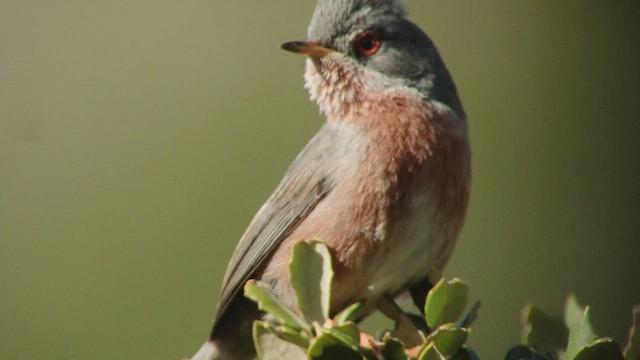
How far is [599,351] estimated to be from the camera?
261 centimetres

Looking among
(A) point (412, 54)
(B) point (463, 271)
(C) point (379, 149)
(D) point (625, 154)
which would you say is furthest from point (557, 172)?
(C) point (379, 149)

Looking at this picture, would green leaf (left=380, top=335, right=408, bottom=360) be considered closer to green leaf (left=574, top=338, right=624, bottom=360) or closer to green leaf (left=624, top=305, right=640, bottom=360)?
green leaf (left=574, top=338, right=624, bottom=360)

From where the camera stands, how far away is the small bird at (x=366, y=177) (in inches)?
152

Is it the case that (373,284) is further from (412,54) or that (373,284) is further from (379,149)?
(412,54)

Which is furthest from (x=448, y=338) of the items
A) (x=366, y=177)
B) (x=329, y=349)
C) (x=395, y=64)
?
(x=395, y=64)

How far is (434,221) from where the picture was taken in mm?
3896

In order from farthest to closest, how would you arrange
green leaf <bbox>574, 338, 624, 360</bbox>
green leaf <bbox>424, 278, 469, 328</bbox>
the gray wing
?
1. the gray wing
2. green leaf <bbox>424, 278, 469, 328</bbox>
3. green leaf <bbox>574, 338, 624, 360</bbox>

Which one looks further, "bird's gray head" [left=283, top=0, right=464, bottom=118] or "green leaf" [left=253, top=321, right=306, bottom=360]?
"bird's gray head" [left=283, top=0, right=464, bottom=118]

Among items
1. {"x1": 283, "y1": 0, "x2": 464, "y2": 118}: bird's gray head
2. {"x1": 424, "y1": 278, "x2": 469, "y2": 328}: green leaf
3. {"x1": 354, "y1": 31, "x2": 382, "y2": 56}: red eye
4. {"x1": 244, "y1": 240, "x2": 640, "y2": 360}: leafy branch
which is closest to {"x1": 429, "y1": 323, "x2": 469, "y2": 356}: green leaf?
{"x1": 244, "y1": 240, "x2": 640, "y2": 360}: leafy branch

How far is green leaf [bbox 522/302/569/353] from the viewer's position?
9.89 feet

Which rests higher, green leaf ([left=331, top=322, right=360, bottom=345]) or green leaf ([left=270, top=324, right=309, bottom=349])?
green leaf ([left=331, top=322, right=360, bottom=345])

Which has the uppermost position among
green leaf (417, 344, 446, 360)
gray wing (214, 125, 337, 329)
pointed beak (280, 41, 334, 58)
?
pointed beak (280, 41, 334, 58)

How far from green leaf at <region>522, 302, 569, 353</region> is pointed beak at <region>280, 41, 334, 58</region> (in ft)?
5.40

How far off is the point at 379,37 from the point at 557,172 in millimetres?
1741
